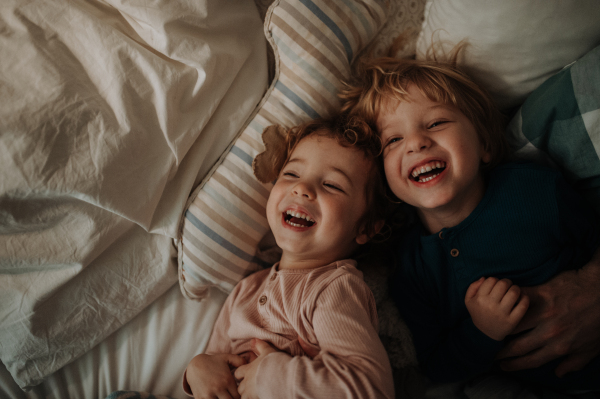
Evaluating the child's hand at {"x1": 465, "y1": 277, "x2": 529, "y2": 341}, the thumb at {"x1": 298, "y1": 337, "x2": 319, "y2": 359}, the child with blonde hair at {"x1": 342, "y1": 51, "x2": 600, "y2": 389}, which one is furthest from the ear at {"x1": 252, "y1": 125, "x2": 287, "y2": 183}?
the child's hand at {"x1": 465, "y1": 277, "x2": 529, "y2": 341}

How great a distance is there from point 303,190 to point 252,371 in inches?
18.8

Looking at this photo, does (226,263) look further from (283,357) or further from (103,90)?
(103,90)

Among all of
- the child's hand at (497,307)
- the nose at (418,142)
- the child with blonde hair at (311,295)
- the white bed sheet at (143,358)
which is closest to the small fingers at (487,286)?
the child's hand at (497,307)

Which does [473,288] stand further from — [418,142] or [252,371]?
[252,371]

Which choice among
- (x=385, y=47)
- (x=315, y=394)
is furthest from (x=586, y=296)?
(x=385, y=47)

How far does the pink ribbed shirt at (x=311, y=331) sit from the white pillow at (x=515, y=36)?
0.74 meters

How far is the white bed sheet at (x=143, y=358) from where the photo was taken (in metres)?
1.03

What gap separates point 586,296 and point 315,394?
0.78 meters

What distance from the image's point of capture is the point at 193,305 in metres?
1.14

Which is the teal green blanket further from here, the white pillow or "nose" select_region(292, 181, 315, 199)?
"nose" select_region(292, 181, 315, 199)

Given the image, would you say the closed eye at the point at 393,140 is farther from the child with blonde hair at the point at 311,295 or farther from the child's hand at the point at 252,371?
the child's hand at the point at 252,371

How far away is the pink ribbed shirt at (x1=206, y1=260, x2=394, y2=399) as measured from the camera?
2.45 feet

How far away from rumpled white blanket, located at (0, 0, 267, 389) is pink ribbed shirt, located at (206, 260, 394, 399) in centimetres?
29

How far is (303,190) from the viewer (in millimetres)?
915
